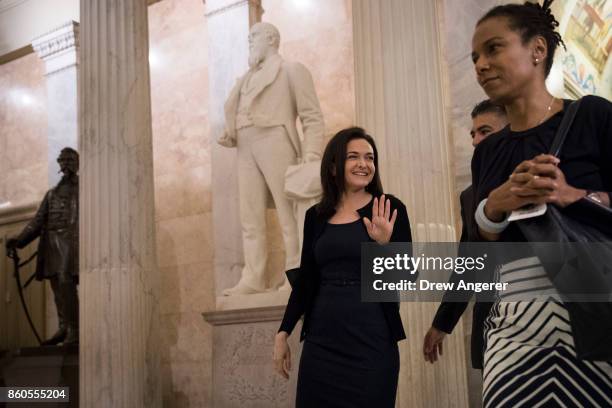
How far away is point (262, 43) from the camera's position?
23.4ft

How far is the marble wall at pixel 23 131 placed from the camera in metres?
11.6

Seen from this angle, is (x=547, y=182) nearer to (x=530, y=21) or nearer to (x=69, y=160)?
(x=530, y=21)

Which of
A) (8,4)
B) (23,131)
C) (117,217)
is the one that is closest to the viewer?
(117,217)

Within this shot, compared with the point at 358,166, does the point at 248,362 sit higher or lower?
lower

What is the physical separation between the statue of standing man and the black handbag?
5089mm

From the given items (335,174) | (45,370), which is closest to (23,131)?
(45,370)

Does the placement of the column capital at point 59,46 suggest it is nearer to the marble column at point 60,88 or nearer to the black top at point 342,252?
the marble column at point 60,88

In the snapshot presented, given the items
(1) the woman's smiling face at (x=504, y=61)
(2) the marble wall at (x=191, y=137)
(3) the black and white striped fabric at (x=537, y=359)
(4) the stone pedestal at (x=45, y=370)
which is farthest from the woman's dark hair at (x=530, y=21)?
(4) the stone pedestal at (x=45, y=370)

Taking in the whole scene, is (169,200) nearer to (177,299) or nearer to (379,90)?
(177,299)

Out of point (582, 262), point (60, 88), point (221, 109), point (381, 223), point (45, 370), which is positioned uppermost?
point (60, 88)

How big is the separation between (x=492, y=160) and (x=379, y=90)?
2.90 meters

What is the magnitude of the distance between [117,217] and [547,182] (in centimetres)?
542

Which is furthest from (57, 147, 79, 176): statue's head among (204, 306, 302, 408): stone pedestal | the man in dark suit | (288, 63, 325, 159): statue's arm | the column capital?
the man in dark suit

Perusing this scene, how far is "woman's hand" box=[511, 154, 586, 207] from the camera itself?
1.57 meters
